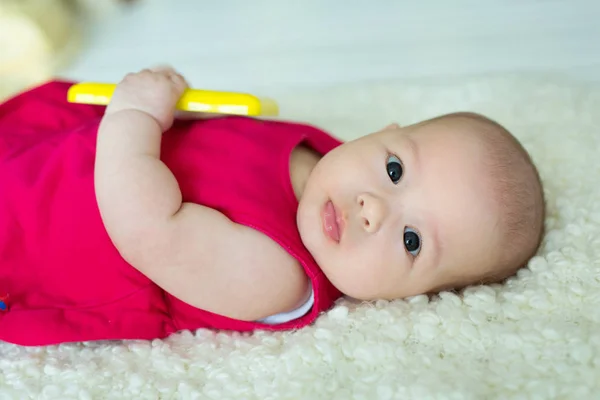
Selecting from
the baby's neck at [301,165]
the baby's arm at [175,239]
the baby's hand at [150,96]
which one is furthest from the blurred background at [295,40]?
the baby's arm at [175,239]

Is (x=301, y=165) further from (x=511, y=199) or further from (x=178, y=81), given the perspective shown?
(x=511, y=199)

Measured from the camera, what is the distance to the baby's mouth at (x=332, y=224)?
980 millimetres

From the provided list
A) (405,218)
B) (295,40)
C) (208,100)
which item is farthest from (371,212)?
(295,40)

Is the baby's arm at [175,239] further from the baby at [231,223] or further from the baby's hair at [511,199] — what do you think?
the baby's hair at [511,199]

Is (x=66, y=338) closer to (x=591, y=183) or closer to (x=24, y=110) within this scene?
(x=24, y=110)

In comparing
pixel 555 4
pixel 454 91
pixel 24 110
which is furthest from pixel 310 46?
pixel 24 110

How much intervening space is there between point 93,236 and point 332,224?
14.5 inches

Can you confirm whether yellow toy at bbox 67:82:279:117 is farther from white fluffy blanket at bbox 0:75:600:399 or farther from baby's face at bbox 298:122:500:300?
white fluffy blanket at bbox 0:75:600:399

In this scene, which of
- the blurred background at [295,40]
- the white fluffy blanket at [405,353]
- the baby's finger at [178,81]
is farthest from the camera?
the blurred background at [295,40]

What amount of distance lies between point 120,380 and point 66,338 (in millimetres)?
137

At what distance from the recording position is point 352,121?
5.18ft

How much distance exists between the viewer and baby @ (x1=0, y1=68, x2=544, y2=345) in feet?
3.15

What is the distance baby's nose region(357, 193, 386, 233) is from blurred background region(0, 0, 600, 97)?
3.14ft

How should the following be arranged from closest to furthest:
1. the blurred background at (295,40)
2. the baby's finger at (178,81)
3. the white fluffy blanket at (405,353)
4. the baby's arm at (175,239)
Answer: the white fluffy blanket at (405,353) < the baby's arm at (175,239) < the baby's finger at (178,81) < the blurred background at (295,40)
